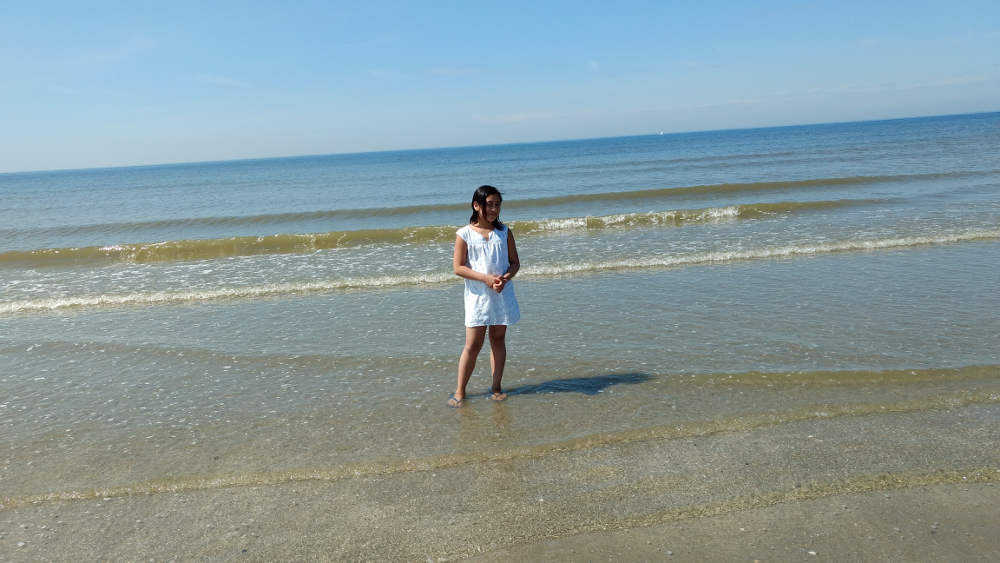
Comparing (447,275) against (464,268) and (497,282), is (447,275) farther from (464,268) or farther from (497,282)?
(497,282)

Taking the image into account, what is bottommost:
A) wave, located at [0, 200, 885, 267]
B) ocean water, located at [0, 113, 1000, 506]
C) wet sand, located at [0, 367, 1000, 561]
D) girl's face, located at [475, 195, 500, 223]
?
wet sand, located at [0, 367, 1000, 561]

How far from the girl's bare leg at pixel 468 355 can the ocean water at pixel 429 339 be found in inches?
7.5

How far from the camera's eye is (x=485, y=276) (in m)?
5.11

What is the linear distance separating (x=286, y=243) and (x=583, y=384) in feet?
42.8

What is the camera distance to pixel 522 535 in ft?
11.1

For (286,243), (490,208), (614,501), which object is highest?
(490,208)

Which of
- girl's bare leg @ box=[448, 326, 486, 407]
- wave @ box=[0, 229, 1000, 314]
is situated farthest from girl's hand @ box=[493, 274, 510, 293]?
wave @ box=[0, 229, 1000, 314]

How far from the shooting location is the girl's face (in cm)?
501

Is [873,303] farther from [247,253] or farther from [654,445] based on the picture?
[247,253]

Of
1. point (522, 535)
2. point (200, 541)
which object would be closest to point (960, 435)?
point (522, 535)

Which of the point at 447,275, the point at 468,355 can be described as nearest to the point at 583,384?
the point at 468,355

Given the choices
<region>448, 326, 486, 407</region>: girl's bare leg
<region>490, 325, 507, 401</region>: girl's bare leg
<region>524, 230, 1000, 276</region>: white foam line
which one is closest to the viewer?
<region>448, 326, 486, 407</region>: girl's bare leg

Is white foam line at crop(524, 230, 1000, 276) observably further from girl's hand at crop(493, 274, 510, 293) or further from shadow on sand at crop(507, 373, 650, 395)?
girl's hand at crop(493, 274, 510, 293)

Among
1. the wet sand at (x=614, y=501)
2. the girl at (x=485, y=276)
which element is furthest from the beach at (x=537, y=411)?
the girl at (x=485, y=276)
